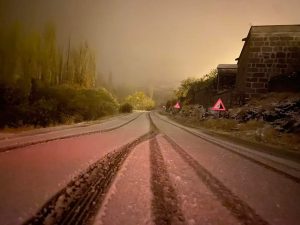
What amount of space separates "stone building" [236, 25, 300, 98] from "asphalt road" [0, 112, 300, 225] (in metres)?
18.5

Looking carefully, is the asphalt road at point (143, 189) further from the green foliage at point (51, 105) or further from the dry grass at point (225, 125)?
the green foliage at point (51, 105)

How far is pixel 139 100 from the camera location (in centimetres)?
15025

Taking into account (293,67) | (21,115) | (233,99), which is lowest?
(21,115)

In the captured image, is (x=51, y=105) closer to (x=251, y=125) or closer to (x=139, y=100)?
(x=251, y=125)

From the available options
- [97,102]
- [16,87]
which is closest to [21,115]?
[16,87]

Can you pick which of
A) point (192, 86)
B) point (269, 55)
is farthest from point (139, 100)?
point (269, 55)

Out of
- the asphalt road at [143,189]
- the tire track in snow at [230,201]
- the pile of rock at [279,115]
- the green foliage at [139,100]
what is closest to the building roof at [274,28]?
the pile of rock at [279,115]

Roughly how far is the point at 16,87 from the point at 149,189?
2812cm

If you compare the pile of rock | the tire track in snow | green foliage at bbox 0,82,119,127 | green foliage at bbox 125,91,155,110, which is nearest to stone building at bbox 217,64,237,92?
green foliage at bbox 0,82,119,127

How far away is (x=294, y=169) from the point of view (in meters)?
7.31

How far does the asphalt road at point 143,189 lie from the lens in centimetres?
360

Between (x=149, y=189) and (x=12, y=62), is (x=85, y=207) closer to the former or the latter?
(x=149, y=189)

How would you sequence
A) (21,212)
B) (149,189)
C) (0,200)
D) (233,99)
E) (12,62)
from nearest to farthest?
(21,212) → (0,200) → (149,189) → (233,99) → (12,62)

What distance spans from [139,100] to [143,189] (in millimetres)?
145790
